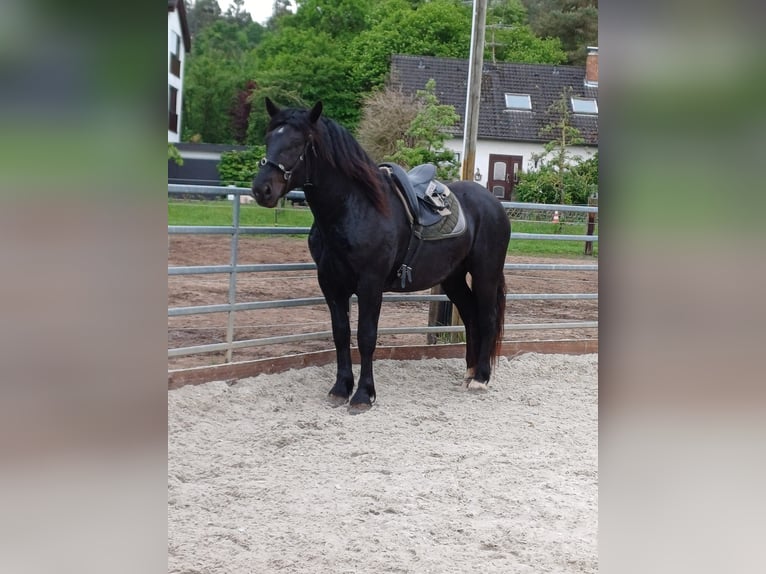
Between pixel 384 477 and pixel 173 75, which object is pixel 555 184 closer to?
pixel 384 477

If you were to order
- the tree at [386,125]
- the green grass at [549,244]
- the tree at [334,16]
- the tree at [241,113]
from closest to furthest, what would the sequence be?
the green grass at [549,244] → the tree at [386,125] → the tree at [241,113] → the tree at [334,16]

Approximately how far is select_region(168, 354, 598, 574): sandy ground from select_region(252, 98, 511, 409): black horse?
0.36 metres

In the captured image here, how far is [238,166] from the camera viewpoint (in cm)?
1294

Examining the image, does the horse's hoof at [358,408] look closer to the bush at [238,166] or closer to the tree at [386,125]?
the tree at [386,125]

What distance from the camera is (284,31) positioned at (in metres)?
19.3

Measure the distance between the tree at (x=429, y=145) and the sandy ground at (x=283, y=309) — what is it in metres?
1.47

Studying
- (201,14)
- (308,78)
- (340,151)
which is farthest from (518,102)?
(201,14)

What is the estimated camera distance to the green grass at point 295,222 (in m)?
7.68

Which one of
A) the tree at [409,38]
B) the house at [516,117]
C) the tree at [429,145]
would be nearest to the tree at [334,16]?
the tree at [409,38]
